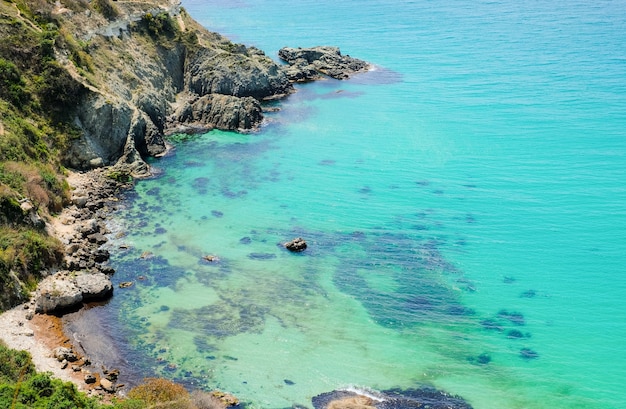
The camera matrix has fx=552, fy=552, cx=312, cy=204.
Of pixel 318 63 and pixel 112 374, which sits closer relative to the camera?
pixel 112 374

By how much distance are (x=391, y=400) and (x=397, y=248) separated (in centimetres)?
2139

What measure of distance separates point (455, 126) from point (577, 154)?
65.4 ft

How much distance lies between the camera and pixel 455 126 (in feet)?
300

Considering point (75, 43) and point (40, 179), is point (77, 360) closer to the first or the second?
point (40, 179)

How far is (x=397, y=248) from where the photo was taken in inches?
2323

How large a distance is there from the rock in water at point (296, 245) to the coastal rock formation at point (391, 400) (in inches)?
778

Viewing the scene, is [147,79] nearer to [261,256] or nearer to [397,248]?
[261,256]

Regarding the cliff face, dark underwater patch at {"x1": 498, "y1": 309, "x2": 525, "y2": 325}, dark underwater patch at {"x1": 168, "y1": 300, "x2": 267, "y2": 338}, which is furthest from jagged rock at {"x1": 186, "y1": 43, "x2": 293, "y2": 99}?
dark underwater patch at {"x1": 498, "y1": 309, "x2": 525, "y2": 325}

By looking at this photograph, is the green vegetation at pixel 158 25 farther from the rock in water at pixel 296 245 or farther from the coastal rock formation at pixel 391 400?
the coastal rock formation at pixel 391 400

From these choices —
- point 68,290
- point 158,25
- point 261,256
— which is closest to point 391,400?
point 261,256

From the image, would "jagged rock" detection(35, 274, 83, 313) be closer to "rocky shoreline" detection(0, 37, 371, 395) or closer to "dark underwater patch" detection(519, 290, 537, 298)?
"rocky shoreline" detection(0, 37, 371, 395)

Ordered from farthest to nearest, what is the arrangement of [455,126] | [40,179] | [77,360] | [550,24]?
[550,24]
[455,126]
[40,179]
[77,360]

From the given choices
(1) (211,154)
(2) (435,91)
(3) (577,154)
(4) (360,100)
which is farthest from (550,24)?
(1) (211,154)

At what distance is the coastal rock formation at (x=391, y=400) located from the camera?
130ft
